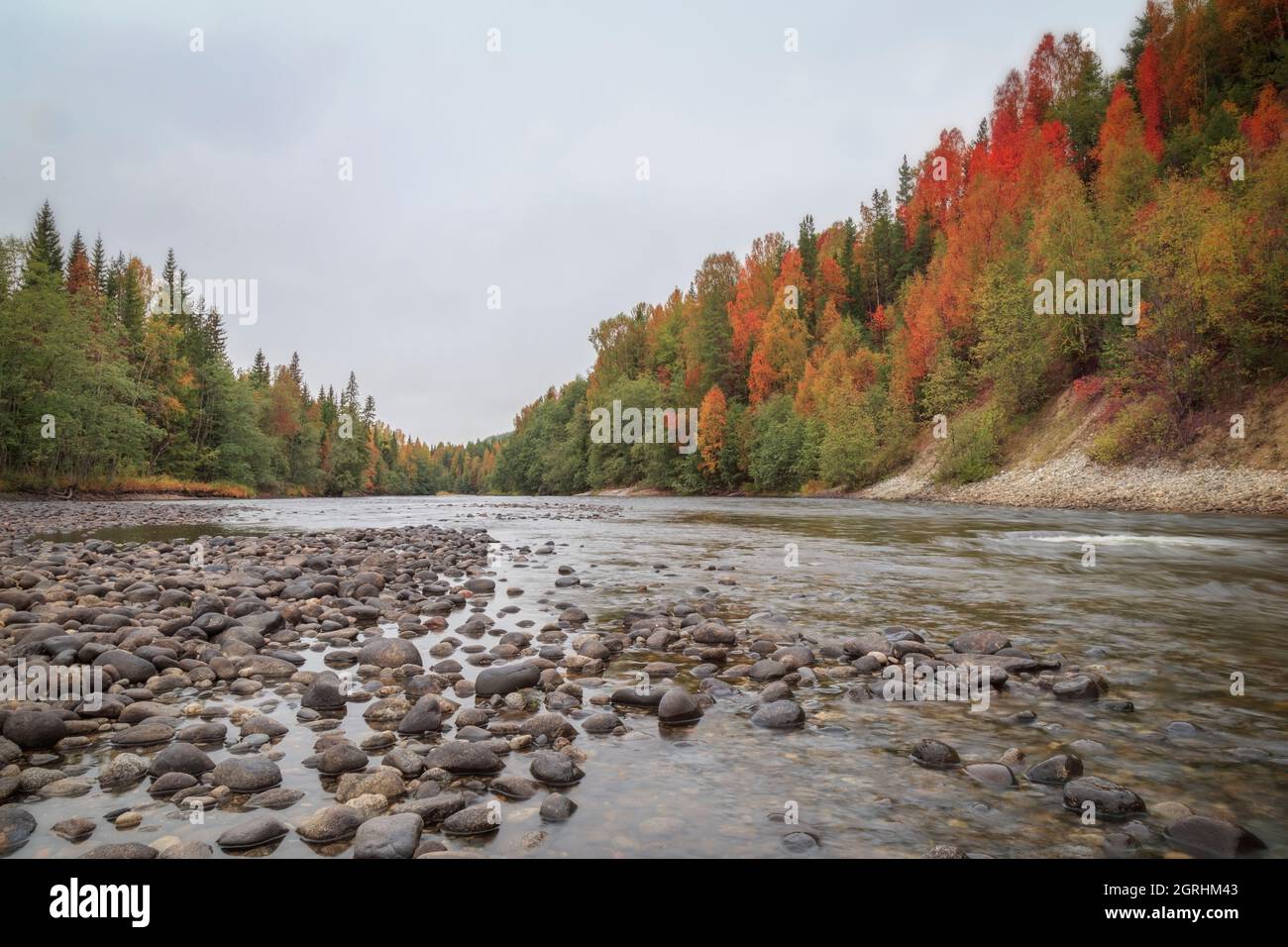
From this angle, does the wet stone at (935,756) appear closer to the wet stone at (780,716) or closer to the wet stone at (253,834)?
the wet stone at (780,716)

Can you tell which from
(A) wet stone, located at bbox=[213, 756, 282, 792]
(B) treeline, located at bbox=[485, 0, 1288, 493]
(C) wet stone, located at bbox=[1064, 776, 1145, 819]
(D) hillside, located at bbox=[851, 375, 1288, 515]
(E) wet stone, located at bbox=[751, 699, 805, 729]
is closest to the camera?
(C) wet stone, located at bbox=[1064, 776, 1145, 819]

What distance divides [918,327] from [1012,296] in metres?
12.3

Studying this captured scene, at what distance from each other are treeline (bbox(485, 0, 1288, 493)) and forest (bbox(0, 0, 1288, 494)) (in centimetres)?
21

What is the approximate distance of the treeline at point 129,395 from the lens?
132ft

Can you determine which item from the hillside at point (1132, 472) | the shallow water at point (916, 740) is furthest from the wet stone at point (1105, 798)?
the hillside at point (1132, 472)

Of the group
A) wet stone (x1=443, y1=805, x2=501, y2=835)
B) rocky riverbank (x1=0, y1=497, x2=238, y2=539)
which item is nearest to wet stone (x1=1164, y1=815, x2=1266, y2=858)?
wet stone (x1=443, y1=805, x2=501, y2=835)

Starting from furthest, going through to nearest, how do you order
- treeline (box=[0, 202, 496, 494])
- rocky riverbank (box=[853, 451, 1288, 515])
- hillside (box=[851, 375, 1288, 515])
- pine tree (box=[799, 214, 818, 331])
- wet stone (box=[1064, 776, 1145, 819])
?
pine tree (box=[799, 214, 818, 331]) < treeline (box=[0, 202, 496, 494]) < hillside (box=[851, 375, 1288, 515]) < rocky riverbank (box=[853, 451, 1288, 515]) < wet stone (box=[1064, 776, 1145, 819])

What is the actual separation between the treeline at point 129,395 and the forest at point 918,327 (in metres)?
0.24

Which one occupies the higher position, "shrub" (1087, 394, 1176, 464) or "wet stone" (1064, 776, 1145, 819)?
"shrub" (1087, 394, 1176, 464)

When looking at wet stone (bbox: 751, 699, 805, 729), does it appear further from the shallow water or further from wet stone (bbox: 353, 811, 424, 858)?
wet stone (bbox: 353, 811, 424, 858)

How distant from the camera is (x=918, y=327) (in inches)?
2218

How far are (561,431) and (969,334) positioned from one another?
76293mm

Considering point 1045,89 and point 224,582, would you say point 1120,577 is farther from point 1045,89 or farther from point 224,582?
point 1045,89

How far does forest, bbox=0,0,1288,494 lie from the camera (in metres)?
32.0
